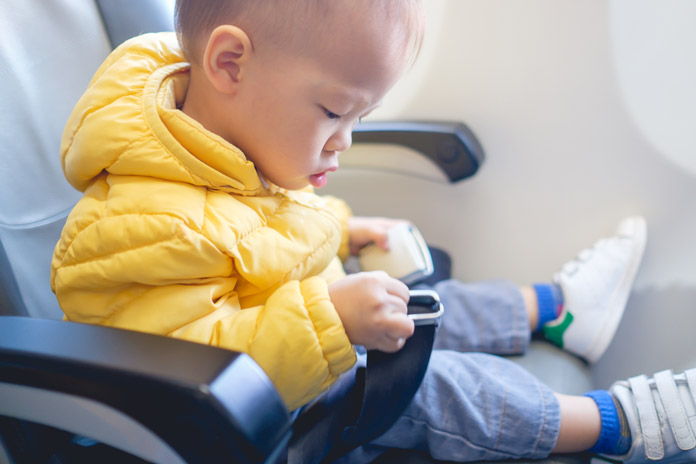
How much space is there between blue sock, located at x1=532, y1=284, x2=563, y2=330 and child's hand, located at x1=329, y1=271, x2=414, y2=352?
0.45m

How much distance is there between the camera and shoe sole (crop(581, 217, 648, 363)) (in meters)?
0.88

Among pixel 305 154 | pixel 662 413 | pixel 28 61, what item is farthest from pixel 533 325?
pixel 28 61

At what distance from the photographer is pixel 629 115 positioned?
3.07 feet

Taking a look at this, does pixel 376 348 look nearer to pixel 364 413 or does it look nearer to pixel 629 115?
pixel 364 413

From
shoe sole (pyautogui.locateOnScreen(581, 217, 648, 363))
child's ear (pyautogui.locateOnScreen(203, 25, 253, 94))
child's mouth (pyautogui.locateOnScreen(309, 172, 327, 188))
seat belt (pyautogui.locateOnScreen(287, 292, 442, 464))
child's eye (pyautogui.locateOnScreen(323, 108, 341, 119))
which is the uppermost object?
child's ear (pyautogui.locateOnScreen(203, 25, 253, 94))

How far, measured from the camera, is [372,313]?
0.55 metres

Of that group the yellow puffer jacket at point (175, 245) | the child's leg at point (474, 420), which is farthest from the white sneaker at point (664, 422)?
the yellow puffer jacket at point (175, 245)

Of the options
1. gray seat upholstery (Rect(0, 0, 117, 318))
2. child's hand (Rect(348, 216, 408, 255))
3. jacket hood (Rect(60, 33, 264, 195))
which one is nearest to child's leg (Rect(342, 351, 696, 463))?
child's hand (Rect(348, 216, 408, 255))

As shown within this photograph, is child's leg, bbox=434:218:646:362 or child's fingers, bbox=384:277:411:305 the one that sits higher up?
child's fingers, bbox=384:277:411:305

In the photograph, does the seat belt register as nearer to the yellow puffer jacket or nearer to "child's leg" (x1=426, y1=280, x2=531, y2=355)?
the yellow puffer jacket

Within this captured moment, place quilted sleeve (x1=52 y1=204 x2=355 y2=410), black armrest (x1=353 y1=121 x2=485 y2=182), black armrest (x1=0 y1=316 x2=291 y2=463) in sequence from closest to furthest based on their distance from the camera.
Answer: black armrest (x1=0 y1=316 x2=291 y2=463) < quilted sleeve (x1=52 y1=204 x2=355 y2=410) < black armrest (x1=353 y1=121 x2=485 y2=182)

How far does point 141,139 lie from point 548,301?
0.75m

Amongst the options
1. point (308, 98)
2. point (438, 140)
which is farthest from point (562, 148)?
point (308, 98)

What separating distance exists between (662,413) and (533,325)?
253 mm
